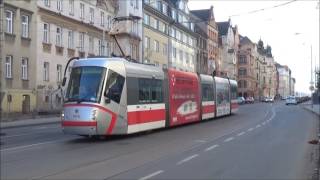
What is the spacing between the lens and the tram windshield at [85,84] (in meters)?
21.0

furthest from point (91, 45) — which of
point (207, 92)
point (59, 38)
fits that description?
point (207, 92)

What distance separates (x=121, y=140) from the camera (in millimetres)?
22031

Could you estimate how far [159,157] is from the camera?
52.6 ft

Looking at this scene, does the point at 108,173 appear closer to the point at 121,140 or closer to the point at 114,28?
the point at 121,140

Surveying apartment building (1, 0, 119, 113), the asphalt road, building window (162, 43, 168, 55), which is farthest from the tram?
building window (162, 43, 168, 55)

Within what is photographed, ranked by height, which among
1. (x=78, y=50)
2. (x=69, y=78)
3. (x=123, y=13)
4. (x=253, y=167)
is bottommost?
(x=253, y=167)

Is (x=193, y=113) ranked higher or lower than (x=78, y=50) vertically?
lower

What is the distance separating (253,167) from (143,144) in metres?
6.90

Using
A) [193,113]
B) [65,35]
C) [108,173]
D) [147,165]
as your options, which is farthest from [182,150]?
[65,35]

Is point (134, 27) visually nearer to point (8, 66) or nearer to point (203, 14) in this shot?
point (8, 66)

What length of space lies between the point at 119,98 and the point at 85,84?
1486mm

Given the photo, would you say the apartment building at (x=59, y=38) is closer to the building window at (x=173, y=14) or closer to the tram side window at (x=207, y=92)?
the tram side window at (x=207, y=92)

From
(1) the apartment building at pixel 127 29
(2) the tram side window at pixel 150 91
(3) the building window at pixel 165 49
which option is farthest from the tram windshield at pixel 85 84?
(3) the building window at pixel 165 49

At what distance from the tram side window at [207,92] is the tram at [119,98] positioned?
18.3 feet
